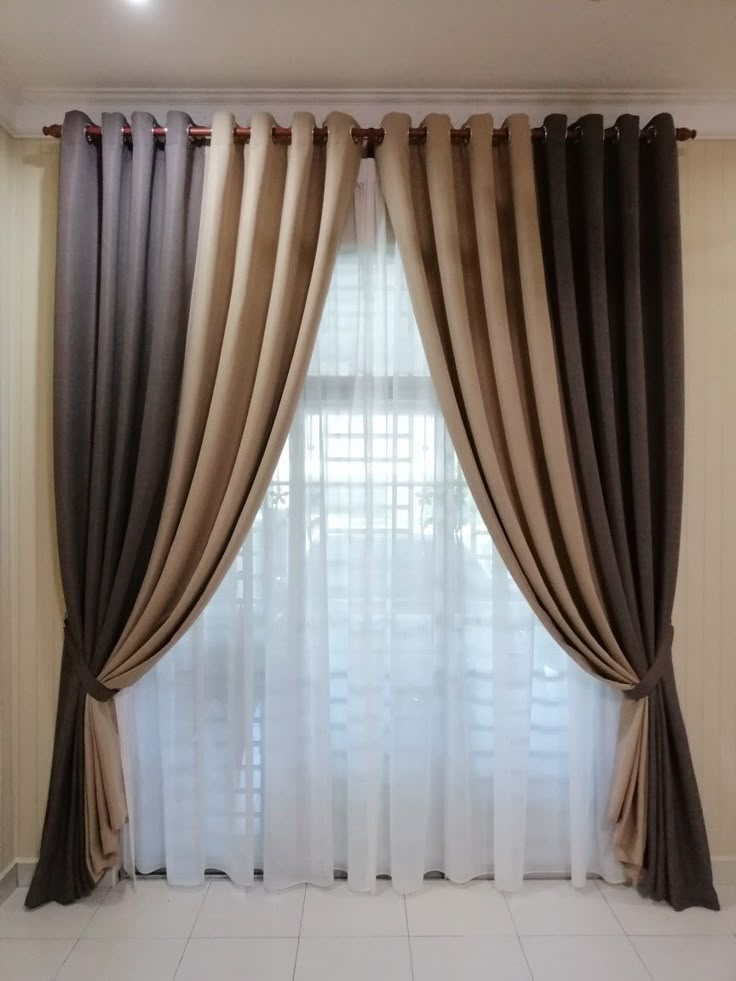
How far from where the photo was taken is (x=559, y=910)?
218 cm

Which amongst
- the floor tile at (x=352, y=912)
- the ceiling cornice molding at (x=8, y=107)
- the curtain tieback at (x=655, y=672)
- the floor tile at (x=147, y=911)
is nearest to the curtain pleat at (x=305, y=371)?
the curtain tieback at (x=655, y=672)

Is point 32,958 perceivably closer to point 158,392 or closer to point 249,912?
point 249,912

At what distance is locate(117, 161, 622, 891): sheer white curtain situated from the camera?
226cm

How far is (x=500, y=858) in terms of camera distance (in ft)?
7.40

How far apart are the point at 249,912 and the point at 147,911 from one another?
12.5 inches

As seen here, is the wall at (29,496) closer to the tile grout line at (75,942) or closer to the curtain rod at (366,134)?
the curtain rod at (366,134)

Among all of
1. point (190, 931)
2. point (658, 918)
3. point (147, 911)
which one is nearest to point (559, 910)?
point (658, 918)

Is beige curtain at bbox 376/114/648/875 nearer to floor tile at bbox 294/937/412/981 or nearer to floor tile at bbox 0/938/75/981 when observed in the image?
floor tile at bbox 294/937/412/981

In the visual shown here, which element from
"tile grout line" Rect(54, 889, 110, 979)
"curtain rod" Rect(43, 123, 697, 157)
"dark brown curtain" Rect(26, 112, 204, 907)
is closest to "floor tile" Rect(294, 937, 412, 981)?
"tile grout line" Rect(54, 889, 110, 979)

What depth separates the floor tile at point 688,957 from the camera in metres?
1.90

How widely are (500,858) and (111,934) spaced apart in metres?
1.21

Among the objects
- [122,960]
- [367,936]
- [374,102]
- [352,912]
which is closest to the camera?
[122,960]

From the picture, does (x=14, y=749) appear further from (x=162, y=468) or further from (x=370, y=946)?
(x=370, y=946)

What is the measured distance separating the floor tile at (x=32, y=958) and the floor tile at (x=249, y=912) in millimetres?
373
